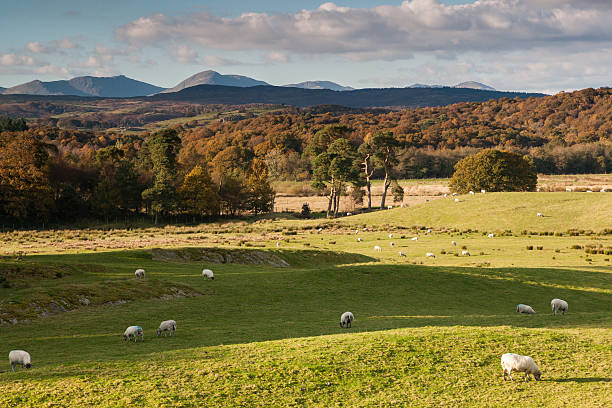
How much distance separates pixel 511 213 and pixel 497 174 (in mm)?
29421

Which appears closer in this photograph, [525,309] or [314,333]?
[314,333]

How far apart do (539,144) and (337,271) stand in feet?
609

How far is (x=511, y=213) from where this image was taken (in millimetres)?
77375

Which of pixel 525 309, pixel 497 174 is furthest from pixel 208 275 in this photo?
pixel 497 174

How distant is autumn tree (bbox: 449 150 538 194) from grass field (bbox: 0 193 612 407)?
57.3 metres

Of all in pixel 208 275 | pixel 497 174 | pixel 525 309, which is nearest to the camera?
pixel 525 309

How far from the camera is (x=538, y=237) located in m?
64.8

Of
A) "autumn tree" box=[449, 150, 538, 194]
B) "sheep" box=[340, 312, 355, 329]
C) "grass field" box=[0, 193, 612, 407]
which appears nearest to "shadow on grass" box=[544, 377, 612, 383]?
"grass field" box=[0, 193, 612, 407]

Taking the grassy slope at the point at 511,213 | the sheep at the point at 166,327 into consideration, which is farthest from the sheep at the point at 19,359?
the grassy slope at the point at 511,213

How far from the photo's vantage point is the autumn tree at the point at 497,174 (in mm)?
104312

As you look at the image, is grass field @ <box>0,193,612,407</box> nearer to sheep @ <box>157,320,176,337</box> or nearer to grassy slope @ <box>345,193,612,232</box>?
sheep @ <box>157,320,176,337</box>

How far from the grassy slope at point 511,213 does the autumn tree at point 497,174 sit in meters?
16.1

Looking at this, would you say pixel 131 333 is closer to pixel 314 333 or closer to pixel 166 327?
pixel 166 327

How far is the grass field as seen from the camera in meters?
13.0
